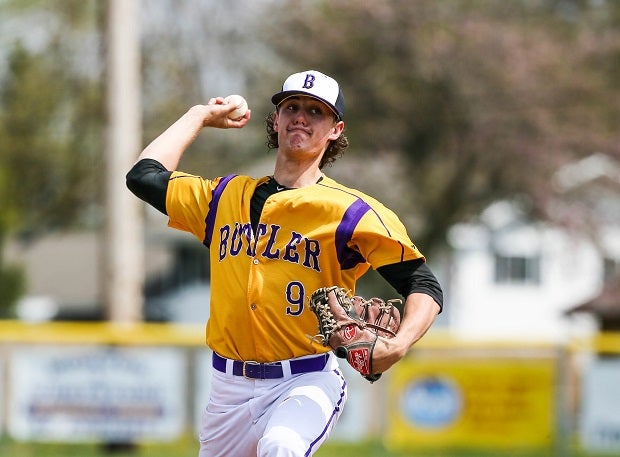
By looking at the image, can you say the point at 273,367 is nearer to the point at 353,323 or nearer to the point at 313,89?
the point at 353,323

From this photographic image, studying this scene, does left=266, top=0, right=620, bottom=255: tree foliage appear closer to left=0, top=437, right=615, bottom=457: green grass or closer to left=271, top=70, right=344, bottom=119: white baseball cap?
left=0, top=437, right=615, bottom=457: green grass

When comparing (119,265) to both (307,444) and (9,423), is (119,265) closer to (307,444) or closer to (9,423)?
(9,423)

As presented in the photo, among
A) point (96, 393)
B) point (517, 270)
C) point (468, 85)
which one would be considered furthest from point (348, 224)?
point (517, 270)

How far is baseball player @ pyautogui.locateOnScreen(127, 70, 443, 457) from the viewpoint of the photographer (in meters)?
5.01

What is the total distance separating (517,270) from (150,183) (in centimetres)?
3889

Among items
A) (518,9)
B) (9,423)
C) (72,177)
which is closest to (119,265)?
(9,423)

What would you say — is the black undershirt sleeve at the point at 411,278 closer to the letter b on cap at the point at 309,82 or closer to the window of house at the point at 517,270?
the letter b on cap at the point at 309,82

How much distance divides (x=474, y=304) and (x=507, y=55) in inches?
671

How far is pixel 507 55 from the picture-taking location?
26.7 m

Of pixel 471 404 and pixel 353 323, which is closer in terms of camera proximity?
pixel 353 323

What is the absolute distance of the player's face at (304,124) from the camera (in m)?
5.20

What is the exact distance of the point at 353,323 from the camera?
15.7ft

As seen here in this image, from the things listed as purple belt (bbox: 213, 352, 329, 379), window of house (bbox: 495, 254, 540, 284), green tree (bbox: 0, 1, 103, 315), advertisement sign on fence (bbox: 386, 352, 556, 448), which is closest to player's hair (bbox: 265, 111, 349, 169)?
purple belt (bbox: 213, 352, 329, 379)

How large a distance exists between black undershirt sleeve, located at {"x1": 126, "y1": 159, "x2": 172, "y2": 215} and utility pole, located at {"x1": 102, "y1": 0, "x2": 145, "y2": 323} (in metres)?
8.92
